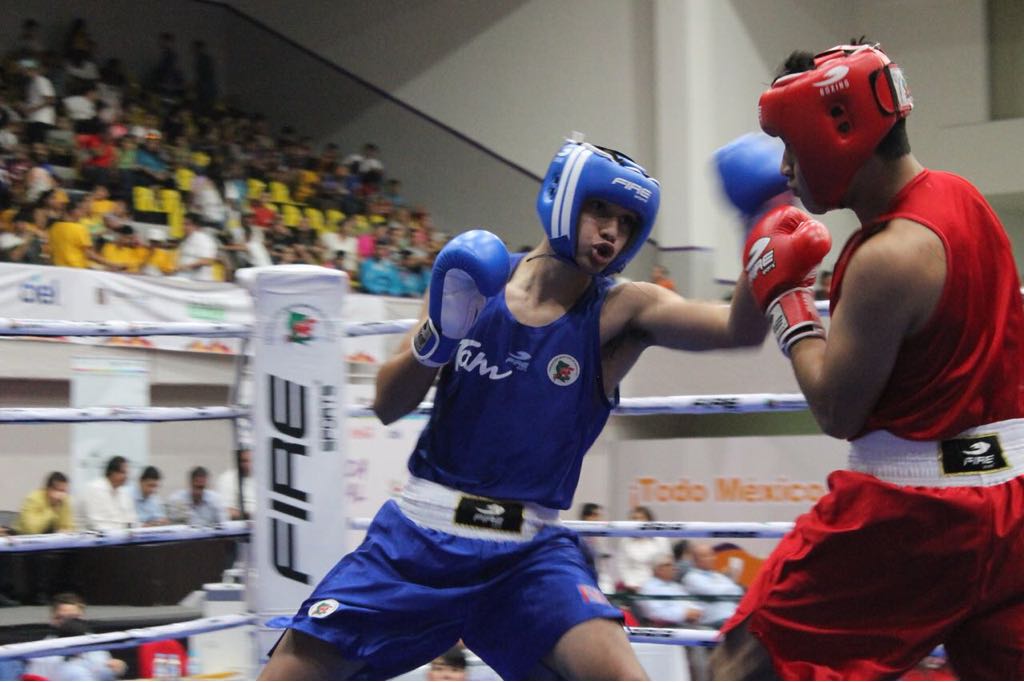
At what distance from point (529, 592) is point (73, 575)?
5.72m

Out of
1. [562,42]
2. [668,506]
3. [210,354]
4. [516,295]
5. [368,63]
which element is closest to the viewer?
[516,295]

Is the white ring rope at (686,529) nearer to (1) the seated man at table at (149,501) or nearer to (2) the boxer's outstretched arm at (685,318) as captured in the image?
(2) the boxer's outstretched arm at (685,318)

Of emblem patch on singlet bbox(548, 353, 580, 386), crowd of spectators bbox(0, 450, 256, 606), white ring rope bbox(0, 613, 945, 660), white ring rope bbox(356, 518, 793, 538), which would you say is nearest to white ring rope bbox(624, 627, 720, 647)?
white ring rope bbox(0, 613, 945, 660)

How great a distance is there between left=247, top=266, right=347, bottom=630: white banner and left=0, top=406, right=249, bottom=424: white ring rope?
12cm

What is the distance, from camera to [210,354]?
8.57m

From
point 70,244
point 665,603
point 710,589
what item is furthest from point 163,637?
point 70,244

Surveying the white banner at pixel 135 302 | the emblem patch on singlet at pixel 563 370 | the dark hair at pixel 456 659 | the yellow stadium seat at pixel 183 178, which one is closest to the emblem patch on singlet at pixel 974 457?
the emblem patch on singlet at pixel 563 370

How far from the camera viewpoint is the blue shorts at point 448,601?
2.18 m

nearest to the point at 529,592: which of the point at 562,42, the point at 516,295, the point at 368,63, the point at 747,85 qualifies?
the point at 516,295

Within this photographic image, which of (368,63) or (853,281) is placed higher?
(368,63)

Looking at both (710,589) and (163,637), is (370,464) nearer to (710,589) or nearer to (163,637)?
(710,589)

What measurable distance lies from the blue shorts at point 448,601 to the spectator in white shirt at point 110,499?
→ 402 cm

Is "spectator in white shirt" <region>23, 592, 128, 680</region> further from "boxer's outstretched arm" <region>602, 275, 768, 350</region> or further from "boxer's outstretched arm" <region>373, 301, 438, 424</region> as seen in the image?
"boxer's outstretched arm" <region>602, 275, 768, 350</region>

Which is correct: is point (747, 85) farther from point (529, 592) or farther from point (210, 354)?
point (529, 592)
